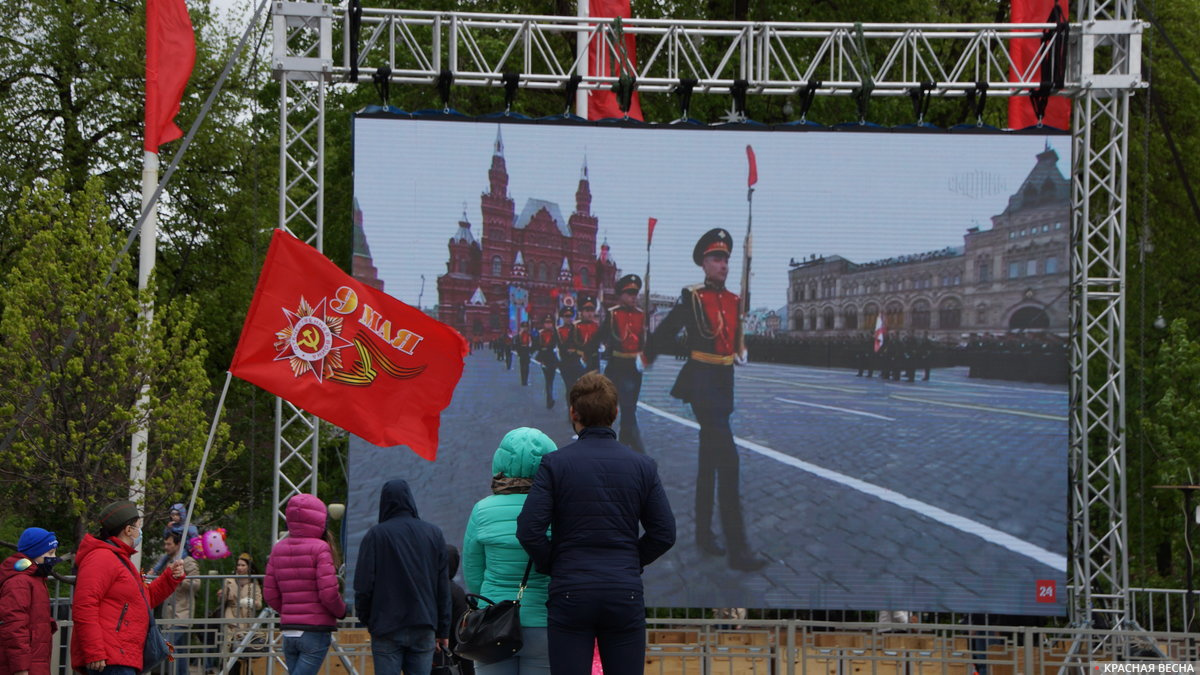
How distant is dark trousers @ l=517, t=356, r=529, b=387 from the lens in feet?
47.5

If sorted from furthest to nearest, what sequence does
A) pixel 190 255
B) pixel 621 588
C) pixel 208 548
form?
pixel 190 255, pixel 208 548, pixel 621 588

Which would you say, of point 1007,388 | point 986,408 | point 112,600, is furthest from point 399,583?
point 1007,388

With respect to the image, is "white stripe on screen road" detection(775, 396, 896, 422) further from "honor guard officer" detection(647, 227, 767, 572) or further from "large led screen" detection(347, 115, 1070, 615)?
"honor guard officer" detection(647, 227, 767, 572)

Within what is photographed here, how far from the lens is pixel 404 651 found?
26.5 feet

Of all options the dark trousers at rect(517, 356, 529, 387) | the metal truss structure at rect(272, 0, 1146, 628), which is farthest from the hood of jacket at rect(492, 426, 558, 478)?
the dark trousers at rect(517, 356, 529, 387)

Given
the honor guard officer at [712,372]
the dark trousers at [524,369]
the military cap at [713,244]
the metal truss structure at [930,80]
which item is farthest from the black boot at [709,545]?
the metal truss structure at [930,80]

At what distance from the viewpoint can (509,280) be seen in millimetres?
14523

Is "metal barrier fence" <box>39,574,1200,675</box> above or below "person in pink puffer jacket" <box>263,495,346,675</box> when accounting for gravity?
below

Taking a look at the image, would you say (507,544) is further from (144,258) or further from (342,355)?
(144,258)

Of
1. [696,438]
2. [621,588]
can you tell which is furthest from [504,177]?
[621,588]

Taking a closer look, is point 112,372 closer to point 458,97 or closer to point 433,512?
point 433,512

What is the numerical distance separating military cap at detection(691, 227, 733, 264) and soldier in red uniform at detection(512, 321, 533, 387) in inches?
72.9

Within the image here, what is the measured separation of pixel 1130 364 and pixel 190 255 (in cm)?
1642

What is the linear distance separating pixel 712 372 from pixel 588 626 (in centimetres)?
920
